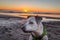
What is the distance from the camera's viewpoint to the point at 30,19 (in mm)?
1009

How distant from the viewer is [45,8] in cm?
103

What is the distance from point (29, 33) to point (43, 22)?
193 millimetres

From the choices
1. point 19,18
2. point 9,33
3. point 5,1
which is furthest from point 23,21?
point 5,1

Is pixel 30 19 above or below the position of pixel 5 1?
below

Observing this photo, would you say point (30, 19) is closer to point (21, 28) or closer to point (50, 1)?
point (21, 28)

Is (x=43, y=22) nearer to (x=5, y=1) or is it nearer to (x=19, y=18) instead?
(x=19, y=18)

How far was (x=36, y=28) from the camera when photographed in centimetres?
100

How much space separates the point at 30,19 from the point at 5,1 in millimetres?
347

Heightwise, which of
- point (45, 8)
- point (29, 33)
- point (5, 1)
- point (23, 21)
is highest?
point (5, 1)

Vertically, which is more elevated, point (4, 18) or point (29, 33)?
point (4, 18)

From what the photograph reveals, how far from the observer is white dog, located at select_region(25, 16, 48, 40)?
0.99 m

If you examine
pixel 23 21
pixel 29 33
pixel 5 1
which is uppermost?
pixel 5 1

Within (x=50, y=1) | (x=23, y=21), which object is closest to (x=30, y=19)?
(x=23, y=21)

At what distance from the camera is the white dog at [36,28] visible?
992 millimetres
